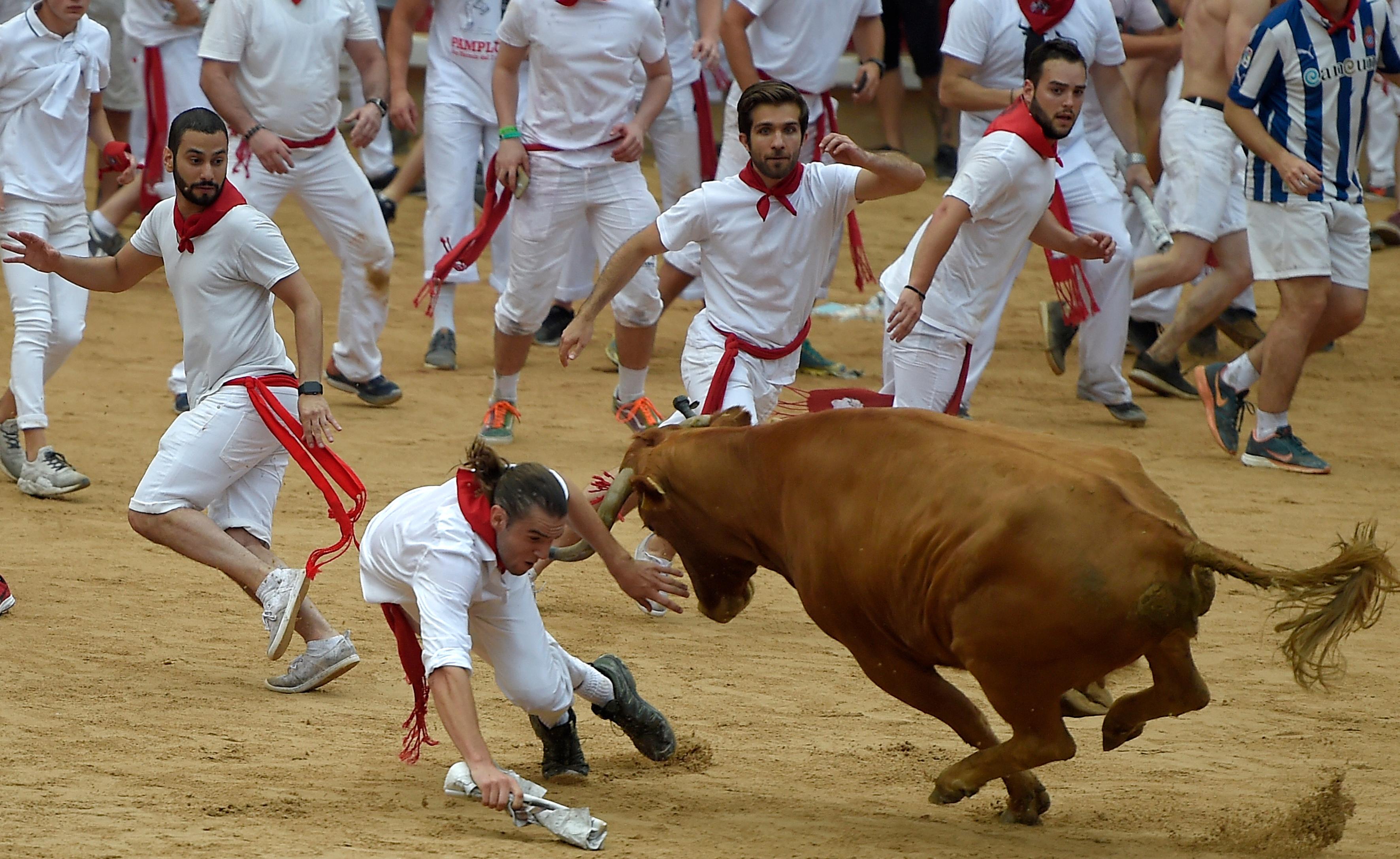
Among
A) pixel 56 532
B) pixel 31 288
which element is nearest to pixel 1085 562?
pixel 56 532

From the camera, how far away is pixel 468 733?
4.39 m

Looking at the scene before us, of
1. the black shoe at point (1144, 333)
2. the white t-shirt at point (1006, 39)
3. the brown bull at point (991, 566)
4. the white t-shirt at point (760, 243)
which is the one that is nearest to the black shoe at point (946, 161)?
the black shoe at point (1144, 333)

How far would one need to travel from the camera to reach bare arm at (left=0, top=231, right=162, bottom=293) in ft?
20.7

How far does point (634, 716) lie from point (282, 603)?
1.27 metres

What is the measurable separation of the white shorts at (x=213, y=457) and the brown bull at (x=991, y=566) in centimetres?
147

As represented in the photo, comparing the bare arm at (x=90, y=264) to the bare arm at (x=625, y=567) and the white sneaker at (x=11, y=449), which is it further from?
the bare arm at (x=625, y=567)

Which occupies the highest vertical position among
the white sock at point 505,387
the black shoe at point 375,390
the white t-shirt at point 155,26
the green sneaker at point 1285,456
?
the white t-shirt at point 155,26

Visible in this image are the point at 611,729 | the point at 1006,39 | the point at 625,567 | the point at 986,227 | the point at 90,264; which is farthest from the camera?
the point at 1006,39

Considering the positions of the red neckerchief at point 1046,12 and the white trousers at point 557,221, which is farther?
the red neckerchief at point 1046,12

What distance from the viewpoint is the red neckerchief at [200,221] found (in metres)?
6.06

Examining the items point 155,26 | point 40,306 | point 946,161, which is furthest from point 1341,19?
point 946,161

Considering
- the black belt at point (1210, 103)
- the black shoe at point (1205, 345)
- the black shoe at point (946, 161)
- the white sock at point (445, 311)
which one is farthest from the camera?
the black shoe at point (946, 161)

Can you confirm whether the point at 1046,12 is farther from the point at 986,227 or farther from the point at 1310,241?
the point at 986,227

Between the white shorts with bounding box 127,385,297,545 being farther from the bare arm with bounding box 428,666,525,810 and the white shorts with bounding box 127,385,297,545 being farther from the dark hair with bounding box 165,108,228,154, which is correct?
the bare arm with bounding box 428,666,525,810
